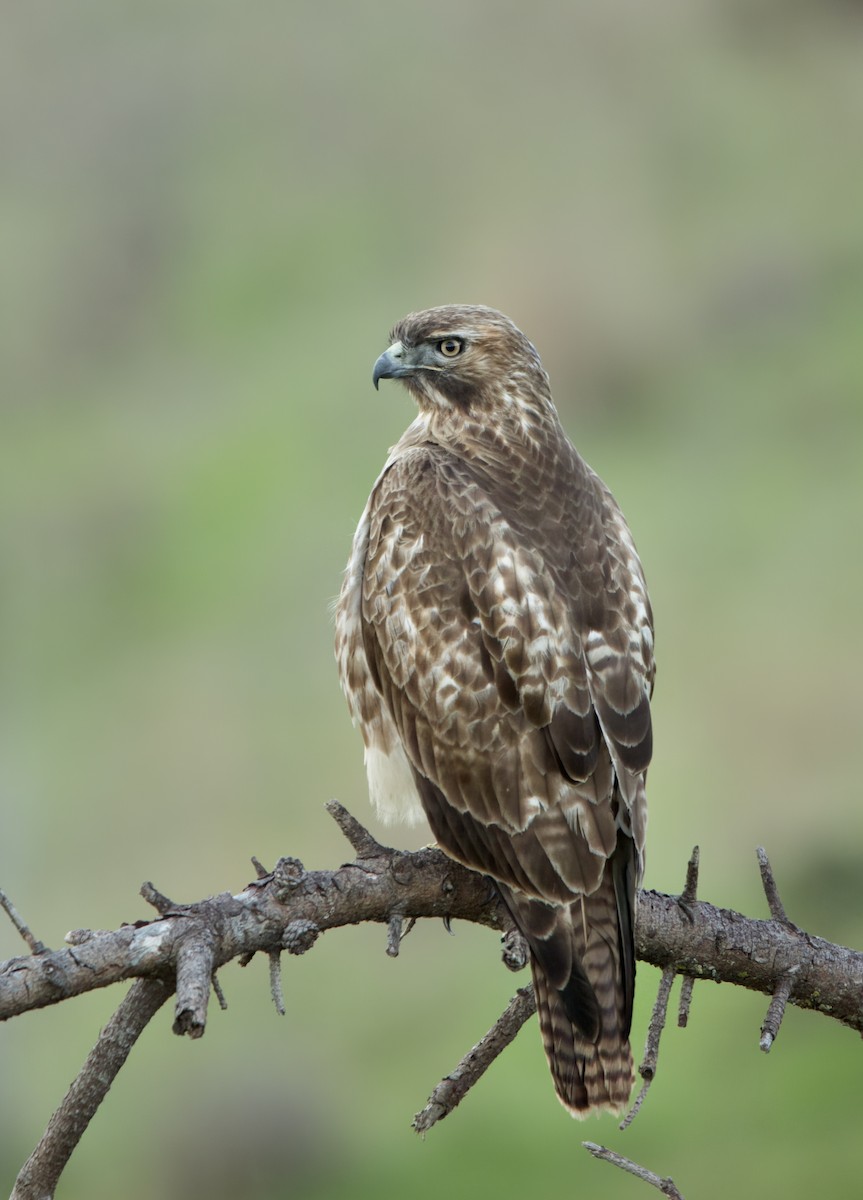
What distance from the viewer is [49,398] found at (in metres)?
31.8

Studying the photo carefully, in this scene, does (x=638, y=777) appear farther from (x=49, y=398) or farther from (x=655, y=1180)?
(x=49, y=398)

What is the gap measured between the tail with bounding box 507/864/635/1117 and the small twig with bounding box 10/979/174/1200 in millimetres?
1399

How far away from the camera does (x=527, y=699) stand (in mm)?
4949

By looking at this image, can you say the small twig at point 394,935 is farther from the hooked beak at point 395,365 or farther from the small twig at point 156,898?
the hooked beak at point 395,365

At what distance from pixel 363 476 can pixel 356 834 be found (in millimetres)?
19569

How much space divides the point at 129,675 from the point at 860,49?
26458 millimetres

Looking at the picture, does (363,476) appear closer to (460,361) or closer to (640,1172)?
(460,361)

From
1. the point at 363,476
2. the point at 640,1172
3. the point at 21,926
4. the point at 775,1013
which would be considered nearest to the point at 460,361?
the point at 775,1013

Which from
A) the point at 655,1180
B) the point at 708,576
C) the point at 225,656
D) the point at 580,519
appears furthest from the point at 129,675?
the point at 655,1180

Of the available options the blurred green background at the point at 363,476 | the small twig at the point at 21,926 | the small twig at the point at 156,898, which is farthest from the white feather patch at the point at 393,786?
the blurred green background at the point at 363,476

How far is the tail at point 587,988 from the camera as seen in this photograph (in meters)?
4.78

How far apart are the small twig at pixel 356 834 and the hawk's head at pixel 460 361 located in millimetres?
2259

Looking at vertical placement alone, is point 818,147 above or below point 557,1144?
above

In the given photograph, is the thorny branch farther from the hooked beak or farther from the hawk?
the hooked beak
